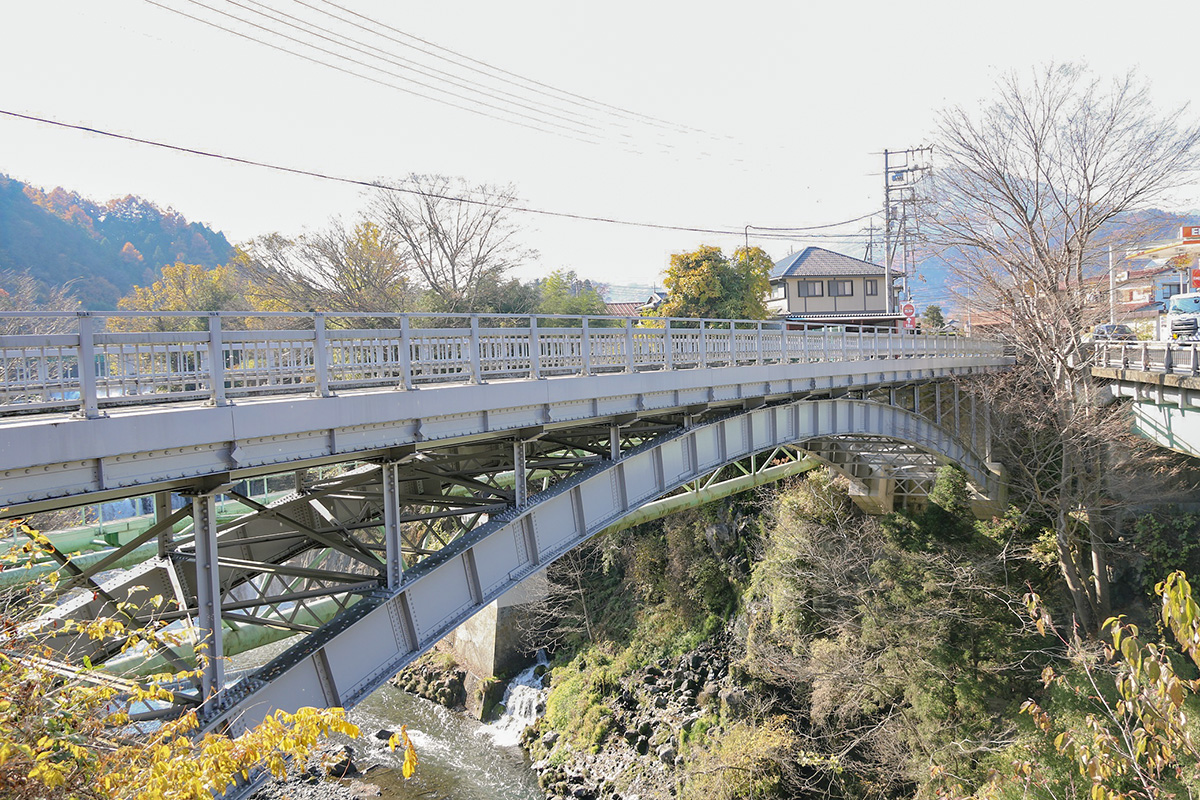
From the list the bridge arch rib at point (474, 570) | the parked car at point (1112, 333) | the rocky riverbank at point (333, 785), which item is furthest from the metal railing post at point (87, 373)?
the parked car at point (1112, 333)

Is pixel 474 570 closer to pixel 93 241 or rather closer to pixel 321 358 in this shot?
pixel 321 358

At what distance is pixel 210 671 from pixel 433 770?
16.1 metres

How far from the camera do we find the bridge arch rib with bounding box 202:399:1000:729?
671cm

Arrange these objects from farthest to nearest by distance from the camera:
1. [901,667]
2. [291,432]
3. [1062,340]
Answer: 1. [1062,340]
2. [901,667]
3. [291,432]

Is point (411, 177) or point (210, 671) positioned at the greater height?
point (411, 177)

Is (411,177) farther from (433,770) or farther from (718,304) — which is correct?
(433,770)

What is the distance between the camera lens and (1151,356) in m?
19.7

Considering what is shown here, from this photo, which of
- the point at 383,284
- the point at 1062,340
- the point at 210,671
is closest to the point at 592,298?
the point at 383,284

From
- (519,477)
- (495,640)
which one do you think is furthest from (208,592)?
(495,640)

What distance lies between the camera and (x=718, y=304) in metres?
31.8

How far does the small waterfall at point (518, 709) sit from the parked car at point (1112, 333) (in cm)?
2006

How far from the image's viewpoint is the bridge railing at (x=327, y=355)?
541 cm

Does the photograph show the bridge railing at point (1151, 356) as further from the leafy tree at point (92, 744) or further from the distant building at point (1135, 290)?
the leafy tree at point (92, 744)

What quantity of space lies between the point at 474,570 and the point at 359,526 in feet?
4.55
